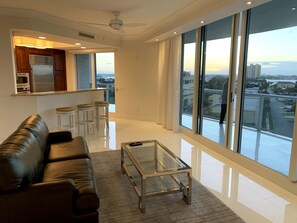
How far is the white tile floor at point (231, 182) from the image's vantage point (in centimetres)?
245

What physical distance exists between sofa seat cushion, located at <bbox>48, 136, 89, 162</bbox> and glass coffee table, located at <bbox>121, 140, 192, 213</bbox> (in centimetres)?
61

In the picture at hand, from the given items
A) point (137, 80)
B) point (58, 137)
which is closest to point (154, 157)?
point (58, 137)

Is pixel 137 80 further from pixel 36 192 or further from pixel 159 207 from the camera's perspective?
pixel 36 192

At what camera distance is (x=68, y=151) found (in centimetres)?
298

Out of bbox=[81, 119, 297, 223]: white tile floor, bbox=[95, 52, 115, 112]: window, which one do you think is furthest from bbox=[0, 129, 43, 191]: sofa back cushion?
bbox=[95, 52, 115, 112]: window

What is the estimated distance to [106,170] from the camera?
11.5 feet

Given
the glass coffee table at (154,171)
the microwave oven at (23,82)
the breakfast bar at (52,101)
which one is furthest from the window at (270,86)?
the microwave oven at (23,82)

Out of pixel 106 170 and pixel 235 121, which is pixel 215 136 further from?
pixel 106 170

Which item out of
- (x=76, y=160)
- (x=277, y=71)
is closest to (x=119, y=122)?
(x=76, y=160)

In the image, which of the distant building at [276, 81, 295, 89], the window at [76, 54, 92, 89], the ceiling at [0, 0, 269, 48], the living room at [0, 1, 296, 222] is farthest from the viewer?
the window at [76, 54, 92, 89]

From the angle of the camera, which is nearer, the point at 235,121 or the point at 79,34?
the point at 235,121

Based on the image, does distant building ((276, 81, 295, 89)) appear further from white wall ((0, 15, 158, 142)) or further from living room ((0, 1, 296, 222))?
white wall ((0, 15, 158, 142))

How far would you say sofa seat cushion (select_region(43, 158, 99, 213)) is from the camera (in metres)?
1.85

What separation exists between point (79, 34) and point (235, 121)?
4.32 meters
